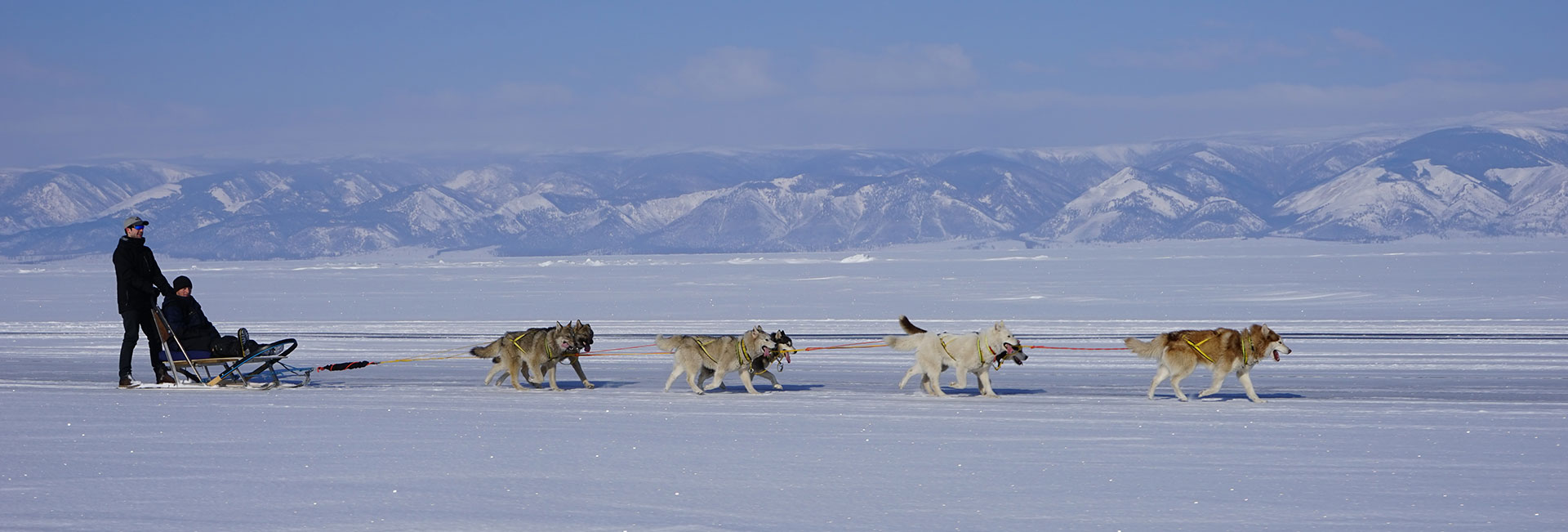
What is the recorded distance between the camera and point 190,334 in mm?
11438

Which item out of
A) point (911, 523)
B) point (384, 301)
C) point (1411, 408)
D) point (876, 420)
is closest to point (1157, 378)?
point (1411, 408)

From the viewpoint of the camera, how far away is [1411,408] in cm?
955

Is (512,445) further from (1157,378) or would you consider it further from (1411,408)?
(1411,408)

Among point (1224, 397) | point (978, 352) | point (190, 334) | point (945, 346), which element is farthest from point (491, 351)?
point (1224, 397)

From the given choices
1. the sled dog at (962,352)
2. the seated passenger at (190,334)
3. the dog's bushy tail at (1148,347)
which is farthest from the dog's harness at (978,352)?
the seated passenger at (190,334)

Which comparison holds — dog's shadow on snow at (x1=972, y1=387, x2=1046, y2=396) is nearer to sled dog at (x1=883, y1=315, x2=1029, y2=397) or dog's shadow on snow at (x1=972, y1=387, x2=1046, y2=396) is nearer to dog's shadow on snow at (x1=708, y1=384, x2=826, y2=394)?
sled dog at (x1=883, y1=315, x2=1029, y2=397)

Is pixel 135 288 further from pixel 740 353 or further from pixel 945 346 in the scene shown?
pixel 945 346

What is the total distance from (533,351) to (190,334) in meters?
2.91

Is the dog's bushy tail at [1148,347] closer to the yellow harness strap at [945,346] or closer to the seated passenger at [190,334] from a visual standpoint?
the yellow harness strap at [945,346]

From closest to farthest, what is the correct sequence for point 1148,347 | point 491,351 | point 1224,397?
point 1148,347, point 1224,397, point 491,351

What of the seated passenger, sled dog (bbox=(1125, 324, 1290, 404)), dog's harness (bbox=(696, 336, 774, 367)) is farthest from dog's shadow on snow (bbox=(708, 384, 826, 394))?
the seated passenger

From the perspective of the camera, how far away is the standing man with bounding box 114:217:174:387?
10.9 metres

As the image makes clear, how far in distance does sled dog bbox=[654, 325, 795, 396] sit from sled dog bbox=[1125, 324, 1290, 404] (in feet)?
9.18

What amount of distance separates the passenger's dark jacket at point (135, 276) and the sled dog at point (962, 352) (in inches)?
238
